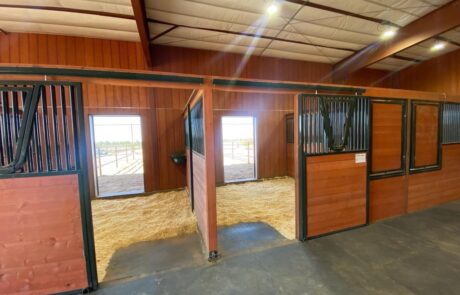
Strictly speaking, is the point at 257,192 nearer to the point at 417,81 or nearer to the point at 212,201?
the point at 212,201

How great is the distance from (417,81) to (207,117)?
310 inches

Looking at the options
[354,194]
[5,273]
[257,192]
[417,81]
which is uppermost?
[417,81]

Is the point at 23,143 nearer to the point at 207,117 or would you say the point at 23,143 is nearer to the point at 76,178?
the point at 76,178

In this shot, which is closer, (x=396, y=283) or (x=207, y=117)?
(x=396, y=283)

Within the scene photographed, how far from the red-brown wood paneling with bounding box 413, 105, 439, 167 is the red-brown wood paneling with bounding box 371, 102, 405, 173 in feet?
1.51

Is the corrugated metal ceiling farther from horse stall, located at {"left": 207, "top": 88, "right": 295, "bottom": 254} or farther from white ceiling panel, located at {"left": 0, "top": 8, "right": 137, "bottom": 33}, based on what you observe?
horse stall, located at {"left": 207, "top": 88, "right": 295, "bottom": 254}

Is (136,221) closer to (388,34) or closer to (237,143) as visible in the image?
(388,34)

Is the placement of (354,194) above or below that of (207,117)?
below

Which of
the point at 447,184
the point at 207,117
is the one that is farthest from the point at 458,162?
the point at 207,117

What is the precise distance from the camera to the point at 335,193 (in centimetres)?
270

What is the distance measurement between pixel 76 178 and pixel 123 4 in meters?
3.04

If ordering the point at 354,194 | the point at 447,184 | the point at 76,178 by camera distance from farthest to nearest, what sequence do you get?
the point at 447,184 < the point at 354,194 < the point at 76,178

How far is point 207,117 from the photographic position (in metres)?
2.21

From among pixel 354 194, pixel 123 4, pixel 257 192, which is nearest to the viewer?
pixel 354 194
